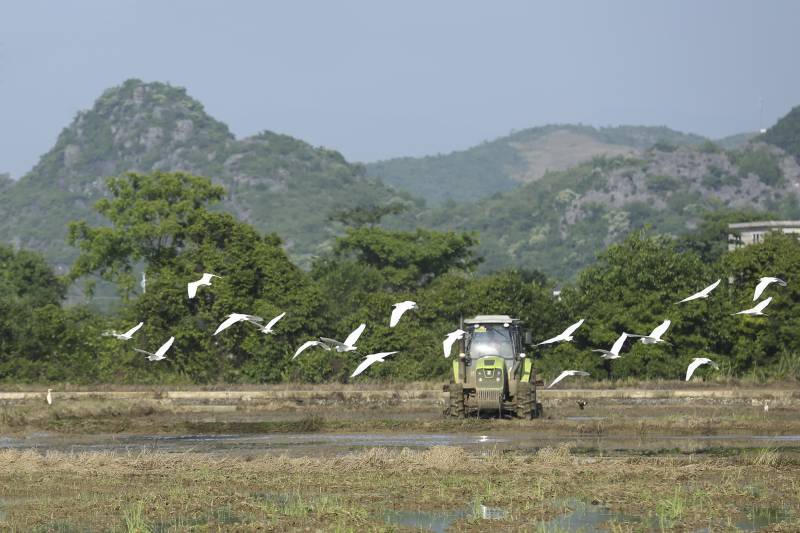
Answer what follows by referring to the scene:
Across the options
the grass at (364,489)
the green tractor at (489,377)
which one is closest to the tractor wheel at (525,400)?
the green tractor at (489,377)

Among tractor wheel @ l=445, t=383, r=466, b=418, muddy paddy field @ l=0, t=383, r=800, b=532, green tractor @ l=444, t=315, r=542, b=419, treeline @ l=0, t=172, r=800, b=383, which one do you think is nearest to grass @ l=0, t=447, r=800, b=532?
muddy paddy field @ l=0, t=383, r=800, b=532

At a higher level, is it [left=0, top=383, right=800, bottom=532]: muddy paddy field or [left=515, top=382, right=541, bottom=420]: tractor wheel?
[left=515, top=382, right=541, bottom=420]: tractor wheel

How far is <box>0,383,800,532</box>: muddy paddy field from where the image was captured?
18375mm

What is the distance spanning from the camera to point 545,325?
1989 inches

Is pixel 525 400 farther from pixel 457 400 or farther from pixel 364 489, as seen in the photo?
pixel 364 489

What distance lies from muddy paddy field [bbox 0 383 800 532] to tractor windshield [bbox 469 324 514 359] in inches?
65.1

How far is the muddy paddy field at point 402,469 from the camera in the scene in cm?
1838

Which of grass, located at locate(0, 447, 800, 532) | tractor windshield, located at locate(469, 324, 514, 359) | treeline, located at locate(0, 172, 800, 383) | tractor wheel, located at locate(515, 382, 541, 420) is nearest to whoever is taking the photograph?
grass, located at locate(0, 447, 800, 532)

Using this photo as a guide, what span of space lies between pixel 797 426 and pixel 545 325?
1890cm

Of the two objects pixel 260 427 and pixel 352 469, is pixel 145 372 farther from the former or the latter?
pixel 352 469

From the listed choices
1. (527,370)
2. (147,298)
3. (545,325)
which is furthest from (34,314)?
(527,370)

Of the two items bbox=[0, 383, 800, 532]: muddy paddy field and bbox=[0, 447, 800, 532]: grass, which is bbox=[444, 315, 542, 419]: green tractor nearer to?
bbox=[0, 383, 800, 532]: muddy paddy field

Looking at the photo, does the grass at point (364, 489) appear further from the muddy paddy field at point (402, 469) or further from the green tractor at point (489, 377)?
the green tractor at point (489, 377)

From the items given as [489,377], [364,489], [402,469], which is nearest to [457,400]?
[489,377]
